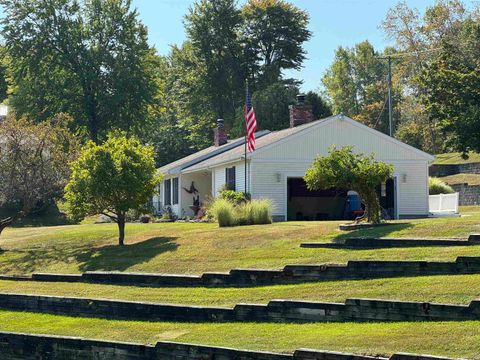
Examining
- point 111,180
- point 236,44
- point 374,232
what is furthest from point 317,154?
point 236,44

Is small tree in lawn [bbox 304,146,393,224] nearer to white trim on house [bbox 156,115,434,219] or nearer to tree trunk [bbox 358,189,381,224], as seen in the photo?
tree trunk [bbox 358,189,381,224]

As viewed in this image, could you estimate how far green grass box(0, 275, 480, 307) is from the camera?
11.2m

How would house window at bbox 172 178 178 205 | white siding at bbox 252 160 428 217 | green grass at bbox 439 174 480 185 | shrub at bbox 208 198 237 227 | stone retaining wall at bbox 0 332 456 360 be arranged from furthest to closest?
green grass at bbox 439 174 480 185 < house window at bbox 172 178 178 205 < white siding at bbox 252 160 428 217 < shrub at bbox 208 198 237 227 < stone retaining wall at bbox 0 332 456 360

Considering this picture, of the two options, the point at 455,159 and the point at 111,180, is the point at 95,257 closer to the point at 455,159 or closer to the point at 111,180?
the point at 111,180

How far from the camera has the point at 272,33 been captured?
5838 cm

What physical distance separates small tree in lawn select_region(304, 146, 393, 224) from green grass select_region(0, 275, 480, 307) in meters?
4.68

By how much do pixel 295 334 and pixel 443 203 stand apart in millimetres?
19790

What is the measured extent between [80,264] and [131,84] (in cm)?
2851

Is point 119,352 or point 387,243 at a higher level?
point 387,243

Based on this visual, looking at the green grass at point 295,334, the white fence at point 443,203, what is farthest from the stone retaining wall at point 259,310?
the white fence at point 443,203

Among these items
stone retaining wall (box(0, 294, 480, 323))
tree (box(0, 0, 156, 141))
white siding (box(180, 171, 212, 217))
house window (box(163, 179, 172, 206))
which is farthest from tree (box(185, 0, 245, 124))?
stone retaining wall (box(0, 294, 480, 323))

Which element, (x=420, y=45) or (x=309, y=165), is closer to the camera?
(x=309, y=165)

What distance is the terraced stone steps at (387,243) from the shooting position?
14239 millimetres

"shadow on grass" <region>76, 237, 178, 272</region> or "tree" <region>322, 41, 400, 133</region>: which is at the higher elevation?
"tree" <region>322, 41, 400, 133</region>
